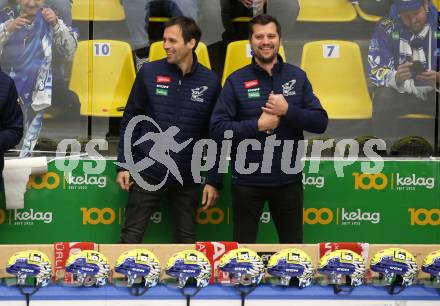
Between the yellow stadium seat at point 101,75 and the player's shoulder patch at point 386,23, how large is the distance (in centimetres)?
171

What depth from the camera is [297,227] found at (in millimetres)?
5543

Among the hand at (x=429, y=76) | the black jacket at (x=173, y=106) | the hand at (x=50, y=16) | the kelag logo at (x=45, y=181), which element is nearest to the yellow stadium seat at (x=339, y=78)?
the hand at (x=429, y=76)

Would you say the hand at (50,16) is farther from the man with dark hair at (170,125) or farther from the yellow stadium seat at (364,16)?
the yellow stadium seat at (364,16)

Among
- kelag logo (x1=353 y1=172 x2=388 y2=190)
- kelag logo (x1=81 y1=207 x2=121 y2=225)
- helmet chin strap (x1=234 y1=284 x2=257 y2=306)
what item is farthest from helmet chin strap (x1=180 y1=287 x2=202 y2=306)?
kelag logo (x1=353 y1=172 x2=388 y2=190)

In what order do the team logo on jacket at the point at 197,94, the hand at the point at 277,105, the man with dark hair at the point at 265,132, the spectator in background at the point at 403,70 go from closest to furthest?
the hand at the point at 277,105
the man with dark hair at the point at 265,132
the team logo on jacket at the point at 197,94
the spectator in background at the point at 403,70

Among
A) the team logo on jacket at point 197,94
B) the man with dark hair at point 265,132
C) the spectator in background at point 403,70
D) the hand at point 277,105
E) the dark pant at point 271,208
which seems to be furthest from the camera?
the spectator in background at point 403,70

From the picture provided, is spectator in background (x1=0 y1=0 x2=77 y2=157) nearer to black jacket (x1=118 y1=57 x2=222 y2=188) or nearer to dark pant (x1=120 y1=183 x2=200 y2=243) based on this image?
black jacket (x1=118 y1=57 x2=222 y2=188)

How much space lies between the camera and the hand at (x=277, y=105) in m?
5.14

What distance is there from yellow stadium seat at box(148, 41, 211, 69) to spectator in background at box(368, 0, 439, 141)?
1119 millimetres

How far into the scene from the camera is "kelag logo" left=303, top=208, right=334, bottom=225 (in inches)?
248

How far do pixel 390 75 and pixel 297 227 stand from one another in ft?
5.02

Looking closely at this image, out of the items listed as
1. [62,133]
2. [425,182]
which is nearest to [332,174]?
[425,182]

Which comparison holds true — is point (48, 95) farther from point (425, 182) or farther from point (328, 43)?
point (425, 182)

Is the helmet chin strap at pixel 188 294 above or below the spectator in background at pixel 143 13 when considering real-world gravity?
below
